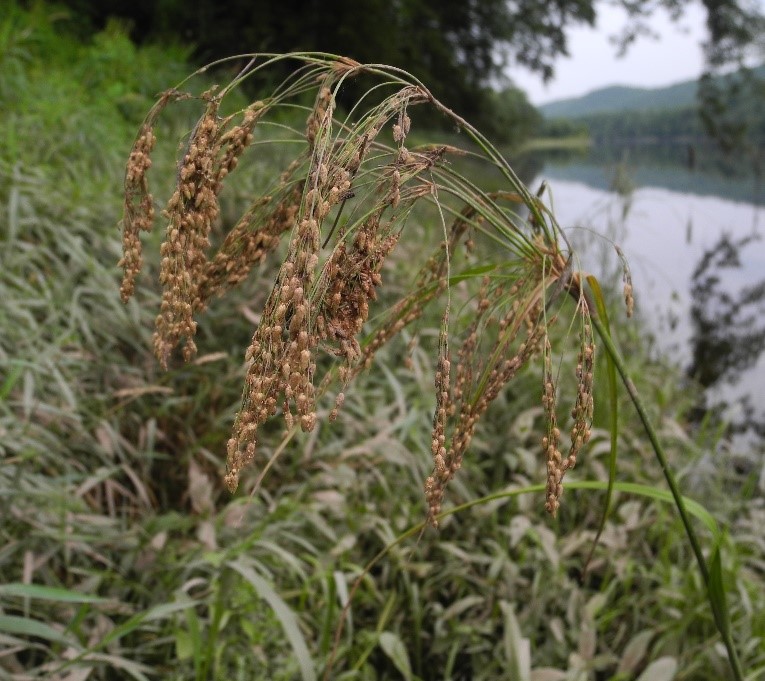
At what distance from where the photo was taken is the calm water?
4.69 meters

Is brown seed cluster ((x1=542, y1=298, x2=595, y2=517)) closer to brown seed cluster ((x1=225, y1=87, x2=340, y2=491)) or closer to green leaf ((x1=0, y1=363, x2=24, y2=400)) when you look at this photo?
brown seed cluster ((x1=225, y1=87, x2=340, y2=491))

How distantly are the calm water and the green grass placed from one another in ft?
2.97

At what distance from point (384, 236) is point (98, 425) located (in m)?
1.71

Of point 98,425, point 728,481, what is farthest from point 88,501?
point 728,481

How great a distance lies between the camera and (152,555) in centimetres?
187

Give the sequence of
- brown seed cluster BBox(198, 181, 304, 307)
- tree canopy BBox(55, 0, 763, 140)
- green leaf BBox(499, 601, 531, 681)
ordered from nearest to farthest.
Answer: brown seed cluster BBox(198, 181, 304, 307) < green leaf BBox(499, 601, 531, 681) < tree canopy BBox(55, 0, 763, 140)

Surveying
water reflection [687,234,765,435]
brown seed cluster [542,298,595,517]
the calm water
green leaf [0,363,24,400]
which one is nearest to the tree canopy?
the calm water

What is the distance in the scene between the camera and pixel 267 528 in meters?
1.94

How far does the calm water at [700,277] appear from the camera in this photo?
15.4 feet

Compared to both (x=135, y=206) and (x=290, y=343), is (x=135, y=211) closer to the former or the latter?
(x=135, y=206)

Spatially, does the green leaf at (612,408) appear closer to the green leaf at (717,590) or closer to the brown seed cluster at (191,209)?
the green leaf at (717,590)

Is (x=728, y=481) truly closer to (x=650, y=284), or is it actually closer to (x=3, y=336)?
(x=650, y=284)

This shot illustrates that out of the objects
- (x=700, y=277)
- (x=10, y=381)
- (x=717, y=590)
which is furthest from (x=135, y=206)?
(x=700, y=277)

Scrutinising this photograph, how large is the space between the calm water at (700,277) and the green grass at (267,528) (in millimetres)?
906
